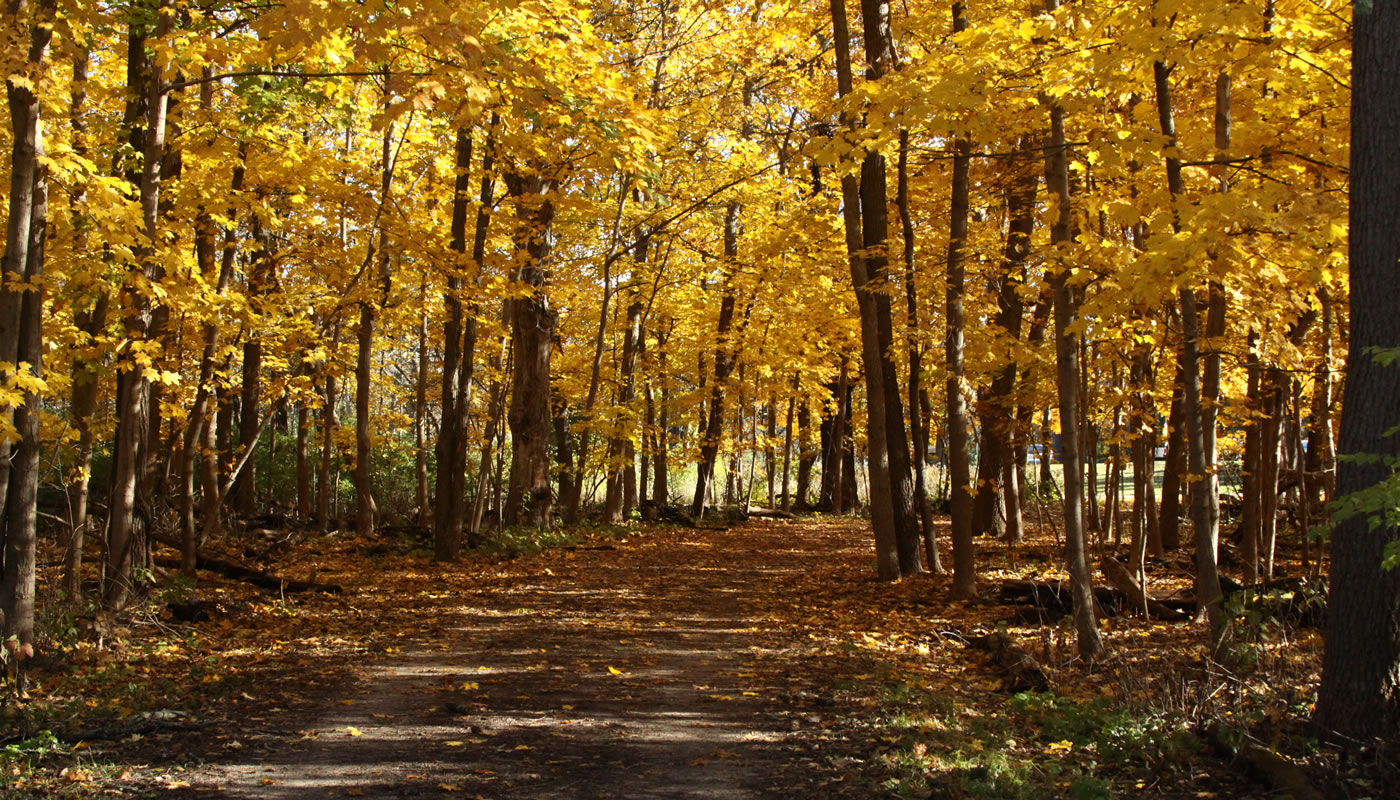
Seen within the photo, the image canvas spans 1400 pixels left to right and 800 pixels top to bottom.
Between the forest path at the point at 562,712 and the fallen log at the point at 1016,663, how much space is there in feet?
4.59

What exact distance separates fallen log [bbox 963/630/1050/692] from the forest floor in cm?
13

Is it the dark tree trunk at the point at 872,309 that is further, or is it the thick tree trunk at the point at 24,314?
the dark tree trunk at the point at 872,309

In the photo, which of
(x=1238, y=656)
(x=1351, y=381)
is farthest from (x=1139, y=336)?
(x=1351, y=381)

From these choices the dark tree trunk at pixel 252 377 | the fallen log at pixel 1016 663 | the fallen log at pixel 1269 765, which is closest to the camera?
the fallen log at pixel 1269 765

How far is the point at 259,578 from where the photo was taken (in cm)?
1084

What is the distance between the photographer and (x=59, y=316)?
10039 millimetres

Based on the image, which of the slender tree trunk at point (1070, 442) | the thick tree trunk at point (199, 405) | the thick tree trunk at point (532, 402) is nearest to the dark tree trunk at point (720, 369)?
the thick tree trunk at point (532, 402)

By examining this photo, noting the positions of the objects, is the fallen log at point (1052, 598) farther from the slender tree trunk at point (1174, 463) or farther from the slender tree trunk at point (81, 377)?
the slender tree trunk at point (81, 377)

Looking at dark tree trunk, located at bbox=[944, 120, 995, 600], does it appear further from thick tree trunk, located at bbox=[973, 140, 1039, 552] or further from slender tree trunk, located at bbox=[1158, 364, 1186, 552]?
slender tree trunk, located at bbox=[1158, 364, 1186, 552]

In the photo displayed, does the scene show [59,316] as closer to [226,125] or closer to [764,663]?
[226,125]

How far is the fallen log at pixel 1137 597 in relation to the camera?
9.52 m

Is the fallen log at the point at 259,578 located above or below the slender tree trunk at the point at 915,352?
below

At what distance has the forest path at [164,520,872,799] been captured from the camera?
4.73 metres

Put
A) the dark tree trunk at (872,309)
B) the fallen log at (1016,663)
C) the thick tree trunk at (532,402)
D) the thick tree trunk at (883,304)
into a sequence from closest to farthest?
the fallen log at (1016,663), the dark tree trunk at (872,309), the thick tree trunk at (883,304), the thick tree trunk at (532,402)
